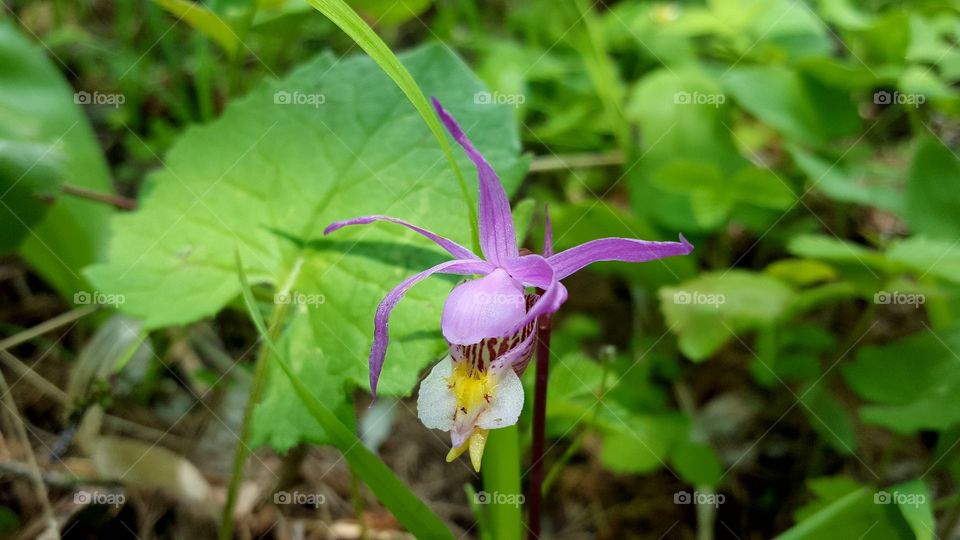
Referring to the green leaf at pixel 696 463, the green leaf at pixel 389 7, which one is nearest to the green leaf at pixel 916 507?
the green leaf at pixel 696 463

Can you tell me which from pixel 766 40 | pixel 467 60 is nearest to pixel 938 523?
pixel 766 40

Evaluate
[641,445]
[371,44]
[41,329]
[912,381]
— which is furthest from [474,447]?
[41,329]

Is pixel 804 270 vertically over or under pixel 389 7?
under

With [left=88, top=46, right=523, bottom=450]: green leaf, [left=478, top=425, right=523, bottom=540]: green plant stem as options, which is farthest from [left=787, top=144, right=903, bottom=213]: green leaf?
[left=478, top=425, right=523, bottom=540]: green plant stem

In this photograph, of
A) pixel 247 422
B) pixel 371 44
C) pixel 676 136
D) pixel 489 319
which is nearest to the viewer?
pixel 489 319

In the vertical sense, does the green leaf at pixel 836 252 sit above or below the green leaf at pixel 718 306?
above

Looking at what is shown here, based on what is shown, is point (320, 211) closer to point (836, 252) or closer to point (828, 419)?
point (836, 252)

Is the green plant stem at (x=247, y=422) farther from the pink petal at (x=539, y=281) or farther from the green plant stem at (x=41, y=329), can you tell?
the green plant stem at (x=41, y=329)

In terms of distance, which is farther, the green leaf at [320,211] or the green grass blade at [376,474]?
the green leaf at [320,211]
